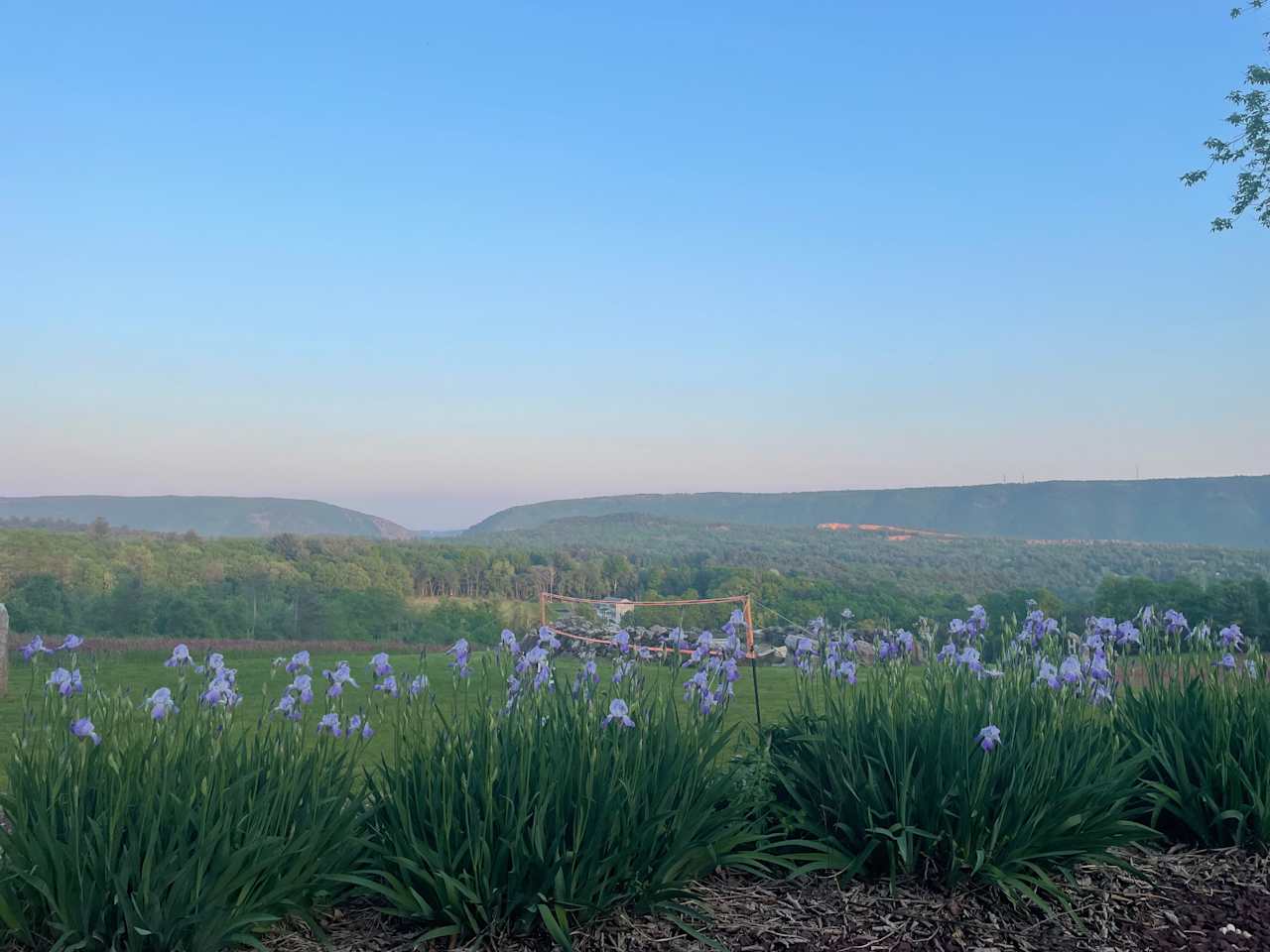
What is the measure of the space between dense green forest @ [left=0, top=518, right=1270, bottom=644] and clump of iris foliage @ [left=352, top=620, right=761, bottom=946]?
37.7 feet

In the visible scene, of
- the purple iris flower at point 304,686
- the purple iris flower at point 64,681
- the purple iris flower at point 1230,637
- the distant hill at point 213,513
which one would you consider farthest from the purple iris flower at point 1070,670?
the distant hill at point 213,513

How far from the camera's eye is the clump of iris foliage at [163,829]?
324 cm

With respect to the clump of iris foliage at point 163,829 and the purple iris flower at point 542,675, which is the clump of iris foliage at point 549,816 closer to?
the purple iris flower at point 542,675

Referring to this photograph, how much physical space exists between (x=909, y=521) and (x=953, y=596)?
3701 centimetres

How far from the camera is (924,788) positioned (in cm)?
415

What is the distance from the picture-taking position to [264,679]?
1209cm

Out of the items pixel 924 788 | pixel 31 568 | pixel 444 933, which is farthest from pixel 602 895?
pixel 31 568

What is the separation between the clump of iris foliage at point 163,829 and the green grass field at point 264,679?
3405 millimetres

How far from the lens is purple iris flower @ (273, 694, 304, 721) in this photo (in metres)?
4.27

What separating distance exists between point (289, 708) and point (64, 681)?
94cm

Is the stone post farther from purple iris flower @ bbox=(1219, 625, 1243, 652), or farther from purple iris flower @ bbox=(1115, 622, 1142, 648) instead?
purple iris flower @ bbox=(1219, 625, 1243, 652)

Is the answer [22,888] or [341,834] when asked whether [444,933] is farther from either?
[22,888]

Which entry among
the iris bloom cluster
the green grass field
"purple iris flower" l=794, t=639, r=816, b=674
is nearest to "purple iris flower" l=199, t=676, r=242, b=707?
the iris bloom cluster

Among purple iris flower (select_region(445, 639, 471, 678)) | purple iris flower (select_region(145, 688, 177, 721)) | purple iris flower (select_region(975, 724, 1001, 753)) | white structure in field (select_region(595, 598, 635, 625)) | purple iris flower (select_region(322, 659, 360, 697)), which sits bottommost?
white structure in field (select_region(595, 598, 635, 625))
